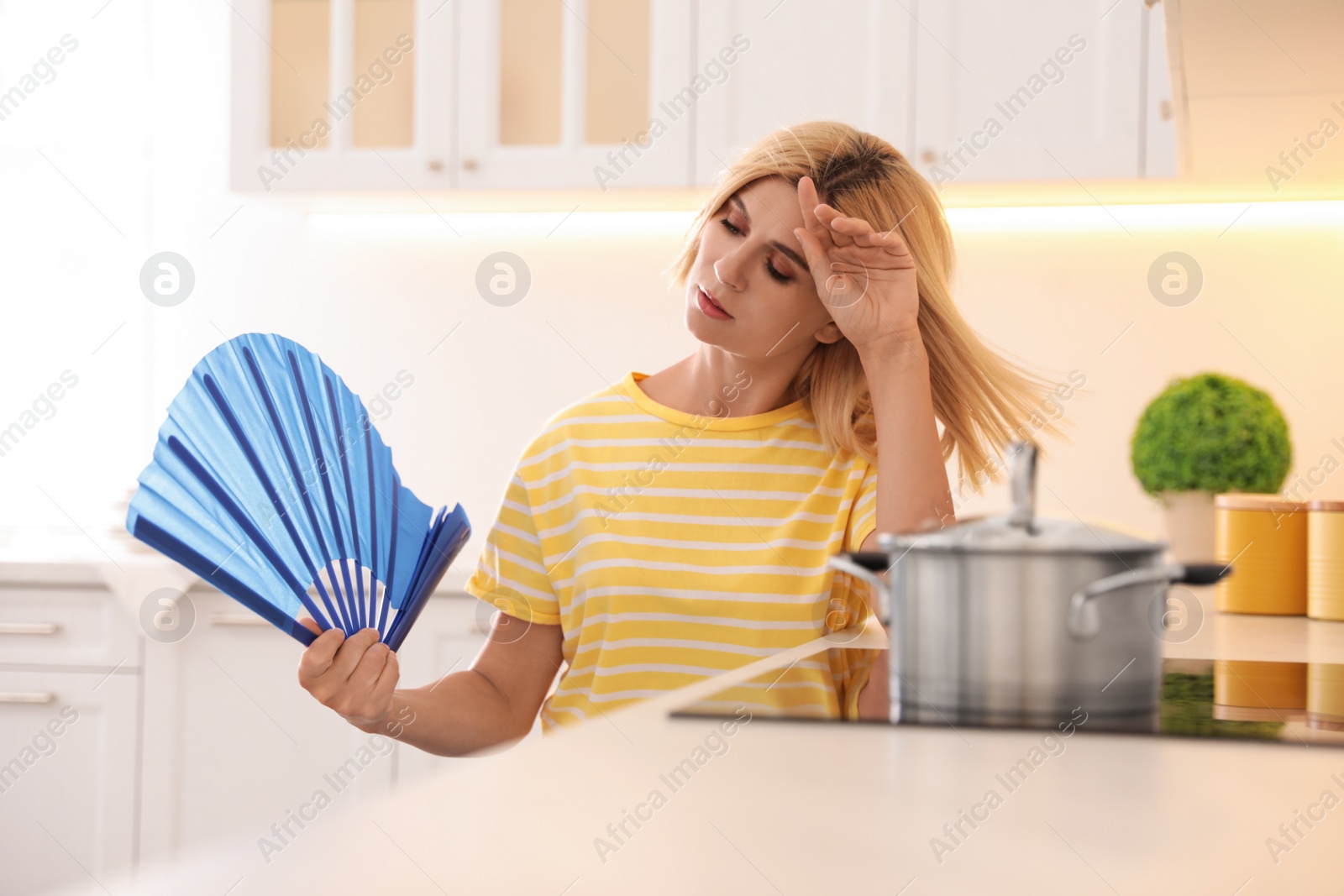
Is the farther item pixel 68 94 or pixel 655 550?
pixel 68 94

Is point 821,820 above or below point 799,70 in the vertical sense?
below

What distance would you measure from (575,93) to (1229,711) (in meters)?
2.03

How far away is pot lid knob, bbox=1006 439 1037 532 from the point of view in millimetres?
572

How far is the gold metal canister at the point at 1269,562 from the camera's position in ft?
5.12

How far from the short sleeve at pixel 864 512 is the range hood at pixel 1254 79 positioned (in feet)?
1.63

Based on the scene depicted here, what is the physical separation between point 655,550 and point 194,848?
1620 millimetres

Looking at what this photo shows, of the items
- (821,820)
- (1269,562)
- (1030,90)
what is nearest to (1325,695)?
(821,820)

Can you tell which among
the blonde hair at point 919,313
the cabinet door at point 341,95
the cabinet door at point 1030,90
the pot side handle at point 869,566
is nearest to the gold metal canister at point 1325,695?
the pot side handle at point 869,566

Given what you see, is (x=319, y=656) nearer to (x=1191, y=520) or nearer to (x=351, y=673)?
(x=351, y=673)

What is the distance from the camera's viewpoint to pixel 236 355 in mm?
981

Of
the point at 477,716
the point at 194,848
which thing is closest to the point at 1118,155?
the point at 477,716

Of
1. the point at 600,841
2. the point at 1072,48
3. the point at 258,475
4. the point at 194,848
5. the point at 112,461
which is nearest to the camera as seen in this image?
the point at 600,841

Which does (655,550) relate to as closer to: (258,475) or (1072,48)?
(258,475)

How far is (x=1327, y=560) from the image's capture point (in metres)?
1.46
